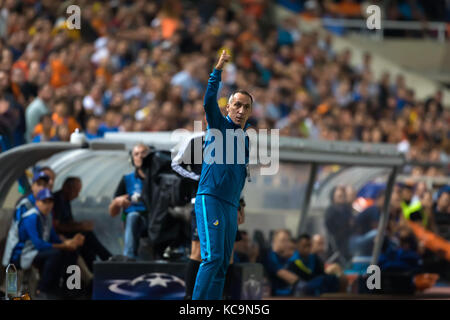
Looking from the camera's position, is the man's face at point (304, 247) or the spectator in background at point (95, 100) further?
the spectator in background at point (95, 100)

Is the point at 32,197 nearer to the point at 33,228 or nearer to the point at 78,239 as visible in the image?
the point at 33,228

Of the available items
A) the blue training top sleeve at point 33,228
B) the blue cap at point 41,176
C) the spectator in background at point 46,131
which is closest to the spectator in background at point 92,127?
the spectator in background at point 46,131

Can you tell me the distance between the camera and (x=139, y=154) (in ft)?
35.4

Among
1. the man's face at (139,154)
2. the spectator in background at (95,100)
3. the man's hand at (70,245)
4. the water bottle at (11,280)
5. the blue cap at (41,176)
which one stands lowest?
the water bottle at (11,280)

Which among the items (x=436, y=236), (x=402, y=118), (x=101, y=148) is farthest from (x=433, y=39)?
(x=101, y=148)

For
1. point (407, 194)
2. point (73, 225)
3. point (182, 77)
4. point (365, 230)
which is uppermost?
point (182, 77)

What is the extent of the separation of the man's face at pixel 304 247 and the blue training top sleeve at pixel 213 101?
5274 mm

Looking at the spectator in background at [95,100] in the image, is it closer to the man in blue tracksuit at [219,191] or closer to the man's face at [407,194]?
the man's face at [407,194]

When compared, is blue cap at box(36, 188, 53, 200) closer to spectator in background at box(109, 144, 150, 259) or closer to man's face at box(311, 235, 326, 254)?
spectator in background at box(109, 144, 150, 259)

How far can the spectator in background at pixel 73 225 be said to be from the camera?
36.9ft

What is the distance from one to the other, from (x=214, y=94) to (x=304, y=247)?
557 centimetres

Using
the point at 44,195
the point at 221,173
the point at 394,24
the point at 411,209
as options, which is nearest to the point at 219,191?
the point at 221,173

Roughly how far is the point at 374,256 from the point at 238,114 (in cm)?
644

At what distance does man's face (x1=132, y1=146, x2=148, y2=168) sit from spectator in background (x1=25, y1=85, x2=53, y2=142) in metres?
2.65
